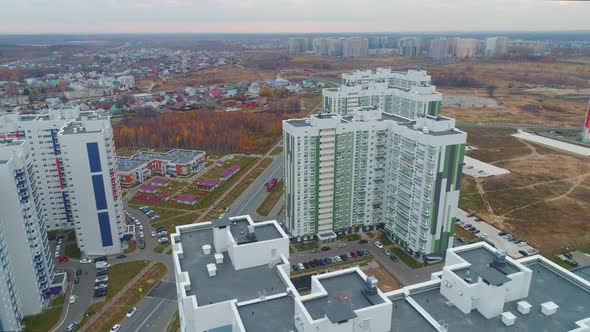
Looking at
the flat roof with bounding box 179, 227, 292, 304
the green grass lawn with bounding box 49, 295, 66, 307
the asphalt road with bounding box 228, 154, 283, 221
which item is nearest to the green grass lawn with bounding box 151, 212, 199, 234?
the asphalt road with bounding box 228, 154, 283, 221

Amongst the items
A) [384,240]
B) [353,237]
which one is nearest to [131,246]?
[353,237]

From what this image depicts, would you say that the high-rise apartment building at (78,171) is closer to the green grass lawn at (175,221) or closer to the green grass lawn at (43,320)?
the green grass lawn at (175,221)

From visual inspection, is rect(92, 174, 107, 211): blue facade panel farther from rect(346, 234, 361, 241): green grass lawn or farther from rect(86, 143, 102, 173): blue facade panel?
rect(346, 234, 361, 241): green grass lawn

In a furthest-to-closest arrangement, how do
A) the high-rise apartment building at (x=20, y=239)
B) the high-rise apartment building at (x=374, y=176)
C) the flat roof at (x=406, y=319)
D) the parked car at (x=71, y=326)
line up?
1. the high-rise apartment building at (x=374, y=176)
2. the parked car at (x=71, y=326)
3. the high-rise apartment building at (x=20, y=239)
4. the flat roof at (x=406, y=319)

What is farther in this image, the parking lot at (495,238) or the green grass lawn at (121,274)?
the parking lot at (495,238)

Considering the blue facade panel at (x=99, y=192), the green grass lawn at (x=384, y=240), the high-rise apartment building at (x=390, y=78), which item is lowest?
the green grass lawn at (x=384, y=240)

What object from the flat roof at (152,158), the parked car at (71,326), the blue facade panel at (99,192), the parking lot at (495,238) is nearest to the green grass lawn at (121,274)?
the parked car at (71,326)
